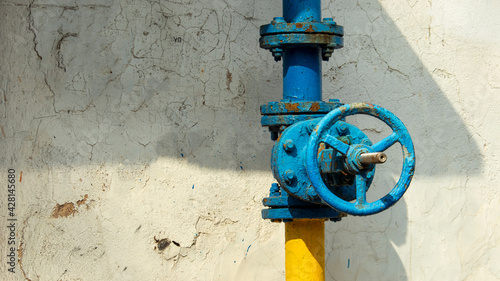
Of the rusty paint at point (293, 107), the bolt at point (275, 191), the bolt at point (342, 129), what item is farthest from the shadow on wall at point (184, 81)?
the bolt at point (342, 129)

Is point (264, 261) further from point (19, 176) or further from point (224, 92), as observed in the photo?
point (19, 176)

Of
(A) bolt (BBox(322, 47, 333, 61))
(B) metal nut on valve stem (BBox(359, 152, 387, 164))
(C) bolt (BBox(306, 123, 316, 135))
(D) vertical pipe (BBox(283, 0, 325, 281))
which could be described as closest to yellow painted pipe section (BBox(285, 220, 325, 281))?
(D) vertical pipe (BBox(283, 0, 325, 281))

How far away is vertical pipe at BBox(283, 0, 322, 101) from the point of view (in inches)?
81.2

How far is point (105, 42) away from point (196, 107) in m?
0.45

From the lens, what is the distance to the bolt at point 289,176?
1926 mm

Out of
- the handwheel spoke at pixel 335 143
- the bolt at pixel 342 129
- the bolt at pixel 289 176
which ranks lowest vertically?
the bolt at pixel 289 176

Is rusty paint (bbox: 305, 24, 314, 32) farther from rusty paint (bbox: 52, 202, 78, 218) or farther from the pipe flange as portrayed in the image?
rusty paint (bbox: 52, 202, 78, 218)

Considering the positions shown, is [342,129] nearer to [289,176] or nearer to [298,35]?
[289,176]

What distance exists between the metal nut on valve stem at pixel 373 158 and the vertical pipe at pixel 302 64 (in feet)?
1.37

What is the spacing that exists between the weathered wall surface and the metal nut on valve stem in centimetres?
93

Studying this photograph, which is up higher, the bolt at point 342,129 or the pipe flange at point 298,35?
the pipe flange at point 298,35

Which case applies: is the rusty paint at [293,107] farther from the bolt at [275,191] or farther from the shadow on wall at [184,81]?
the shadow on wall at [184,81]

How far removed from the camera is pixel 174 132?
2539 millimetres

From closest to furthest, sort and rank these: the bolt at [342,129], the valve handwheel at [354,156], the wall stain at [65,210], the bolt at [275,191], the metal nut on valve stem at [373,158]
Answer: the metal nut on valve stem at [373,158]
the valve handwheel at [354,156]
the bolt at [342,129]
the bolt at [275,191]
the wall stain at [65,210]
